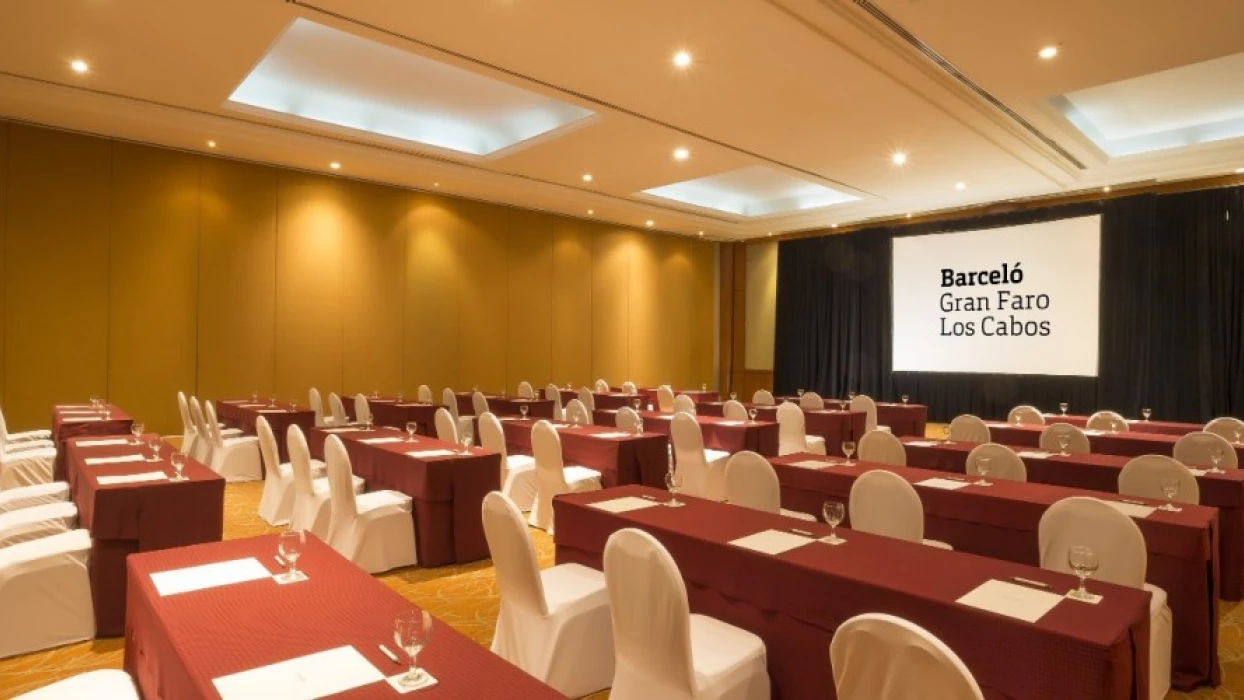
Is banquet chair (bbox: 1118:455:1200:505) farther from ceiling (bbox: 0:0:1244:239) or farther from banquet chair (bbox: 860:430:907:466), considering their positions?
ceiling (bbox: 0:0:1244:239)

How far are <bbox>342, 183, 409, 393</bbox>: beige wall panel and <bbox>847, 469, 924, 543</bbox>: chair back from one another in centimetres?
946

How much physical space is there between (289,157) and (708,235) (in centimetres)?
938

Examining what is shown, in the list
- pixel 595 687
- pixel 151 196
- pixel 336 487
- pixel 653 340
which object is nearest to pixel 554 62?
pixel 336 487

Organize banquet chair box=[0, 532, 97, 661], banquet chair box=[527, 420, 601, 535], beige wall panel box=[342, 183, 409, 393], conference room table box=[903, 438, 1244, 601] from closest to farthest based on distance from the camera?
banquet chair box=[0, 532, 97, 661] → conference room table box=[903, 438, 1244, 601] → banquet chair box=[527, 420, 601, 535] → beige wall panel box=[342, 183, 409, 393]

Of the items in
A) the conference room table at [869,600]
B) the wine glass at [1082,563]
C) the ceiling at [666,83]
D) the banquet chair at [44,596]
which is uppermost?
the ceiling at [666,83]

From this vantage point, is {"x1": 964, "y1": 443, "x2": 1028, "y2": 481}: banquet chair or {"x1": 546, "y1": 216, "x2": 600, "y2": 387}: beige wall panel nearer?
{"x1": 964, "y1": 443, "x2": 1028, "y2": 481}: banquet chair

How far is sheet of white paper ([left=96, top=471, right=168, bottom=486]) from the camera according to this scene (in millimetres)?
4156

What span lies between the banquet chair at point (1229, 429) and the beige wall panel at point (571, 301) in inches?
396

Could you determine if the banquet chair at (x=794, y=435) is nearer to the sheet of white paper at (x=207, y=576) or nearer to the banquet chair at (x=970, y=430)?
the banquet chair at (x=970, y=430)

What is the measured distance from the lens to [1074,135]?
931cm

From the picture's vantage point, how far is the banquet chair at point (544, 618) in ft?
9.82

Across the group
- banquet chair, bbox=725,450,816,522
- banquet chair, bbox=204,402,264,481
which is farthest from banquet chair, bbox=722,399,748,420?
banquet chair, bbox=204,402,264,481

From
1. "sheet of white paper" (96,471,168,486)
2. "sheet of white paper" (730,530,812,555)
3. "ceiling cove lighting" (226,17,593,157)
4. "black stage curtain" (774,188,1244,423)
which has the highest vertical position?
"ceiling cove lighting" (226,17,593,157)

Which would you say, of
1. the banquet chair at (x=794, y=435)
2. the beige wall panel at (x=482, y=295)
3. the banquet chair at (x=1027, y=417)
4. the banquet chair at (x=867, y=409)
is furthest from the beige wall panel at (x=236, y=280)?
the banquet chair at (x=1027, y=417)
